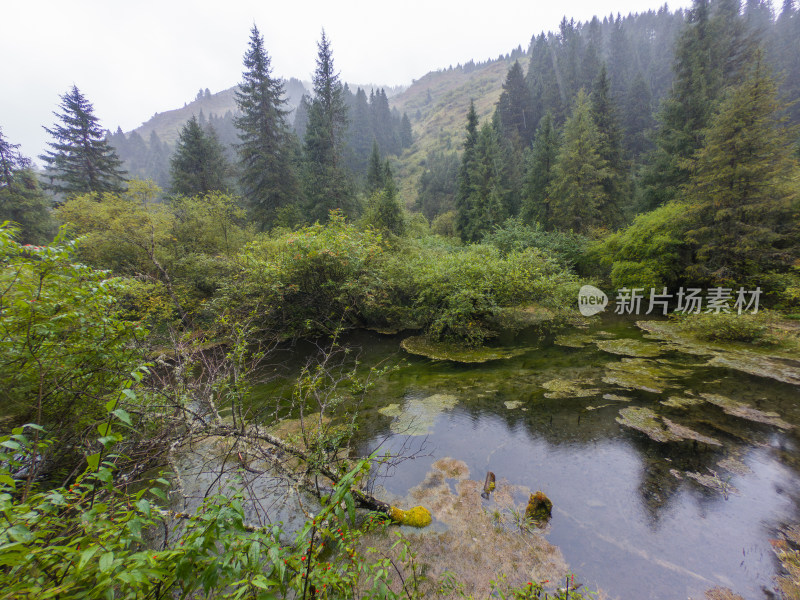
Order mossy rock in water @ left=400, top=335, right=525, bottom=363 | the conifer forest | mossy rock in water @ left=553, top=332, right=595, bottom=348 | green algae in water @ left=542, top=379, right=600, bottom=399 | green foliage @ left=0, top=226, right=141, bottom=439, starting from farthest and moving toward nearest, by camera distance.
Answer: mossy rock in water @ left=553, top=332, right=595, bottom=348
mossy rock in water @ left=400, top=335, right=525, bottom=363
green algae in water @ left=542, top=379, right=600, bottom=399
green foliage @ left=0, top=226, right=141, bottom=439
the conifer forest

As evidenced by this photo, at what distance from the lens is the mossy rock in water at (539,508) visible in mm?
4152

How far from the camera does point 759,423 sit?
5.82m

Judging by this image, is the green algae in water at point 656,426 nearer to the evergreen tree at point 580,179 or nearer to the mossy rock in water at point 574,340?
the mossy rock in water at point 574,340

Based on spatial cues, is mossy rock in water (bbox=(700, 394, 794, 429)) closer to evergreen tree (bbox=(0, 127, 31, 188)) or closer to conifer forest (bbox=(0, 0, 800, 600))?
conifer forest (bbox=(0, 0, 800, 600))

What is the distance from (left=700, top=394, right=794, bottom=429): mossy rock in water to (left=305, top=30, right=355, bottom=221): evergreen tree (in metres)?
21.9

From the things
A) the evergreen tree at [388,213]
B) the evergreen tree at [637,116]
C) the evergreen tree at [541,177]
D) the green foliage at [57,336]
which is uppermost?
the evergreen tree at [637,116]

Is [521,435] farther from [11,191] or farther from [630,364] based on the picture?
[11,191]

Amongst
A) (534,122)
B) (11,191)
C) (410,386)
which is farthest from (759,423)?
(534,122)

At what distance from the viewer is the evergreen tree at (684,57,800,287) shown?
11.6m

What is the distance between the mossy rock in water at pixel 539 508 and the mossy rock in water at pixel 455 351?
5.79m

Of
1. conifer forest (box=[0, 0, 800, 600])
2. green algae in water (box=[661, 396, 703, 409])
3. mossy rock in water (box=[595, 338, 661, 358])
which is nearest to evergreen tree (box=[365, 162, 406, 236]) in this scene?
conifer forest (box=[0, 0, 800, 600])

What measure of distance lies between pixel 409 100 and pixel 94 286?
510ft

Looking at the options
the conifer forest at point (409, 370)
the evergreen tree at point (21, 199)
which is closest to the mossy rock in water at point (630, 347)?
the conifer forest at point (409, 370)

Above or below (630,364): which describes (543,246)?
above
